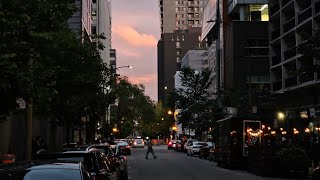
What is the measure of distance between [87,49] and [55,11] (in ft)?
29.0

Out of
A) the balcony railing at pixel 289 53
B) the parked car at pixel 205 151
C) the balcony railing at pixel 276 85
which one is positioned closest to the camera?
the parked car at pixel 205 151

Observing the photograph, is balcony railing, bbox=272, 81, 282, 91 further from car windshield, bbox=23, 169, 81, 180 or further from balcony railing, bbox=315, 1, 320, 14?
car windshield, bbox=23, 169, 81, 180

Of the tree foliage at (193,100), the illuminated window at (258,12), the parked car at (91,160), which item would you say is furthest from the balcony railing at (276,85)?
the parked car at (91,160)

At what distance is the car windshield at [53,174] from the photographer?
24.1 feet

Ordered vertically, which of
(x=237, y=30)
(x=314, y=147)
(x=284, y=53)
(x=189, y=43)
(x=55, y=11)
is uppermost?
(x=189, y=43)

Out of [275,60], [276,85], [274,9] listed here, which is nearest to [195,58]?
[274,9]

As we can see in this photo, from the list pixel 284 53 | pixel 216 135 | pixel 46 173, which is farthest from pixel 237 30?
pixel 46 173

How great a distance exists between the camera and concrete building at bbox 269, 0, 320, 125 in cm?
4322

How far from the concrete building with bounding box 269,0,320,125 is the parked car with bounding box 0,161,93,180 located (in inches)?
1307

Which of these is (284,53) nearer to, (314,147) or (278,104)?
(278,104)

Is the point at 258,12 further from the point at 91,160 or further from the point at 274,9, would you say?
the point at 91,160

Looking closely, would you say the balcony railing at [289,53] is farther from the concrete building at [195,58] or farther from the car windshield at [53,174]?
the concrete building at [195,58]

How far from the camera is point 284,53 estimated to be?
5116cm

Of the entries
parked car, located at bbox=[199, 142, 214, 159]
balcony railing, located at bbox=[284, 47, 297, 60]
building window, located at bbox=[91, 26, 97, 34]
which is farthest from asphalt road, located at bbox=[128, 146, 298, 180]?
building window, located at bbox=[91, 26, 97, 34]
